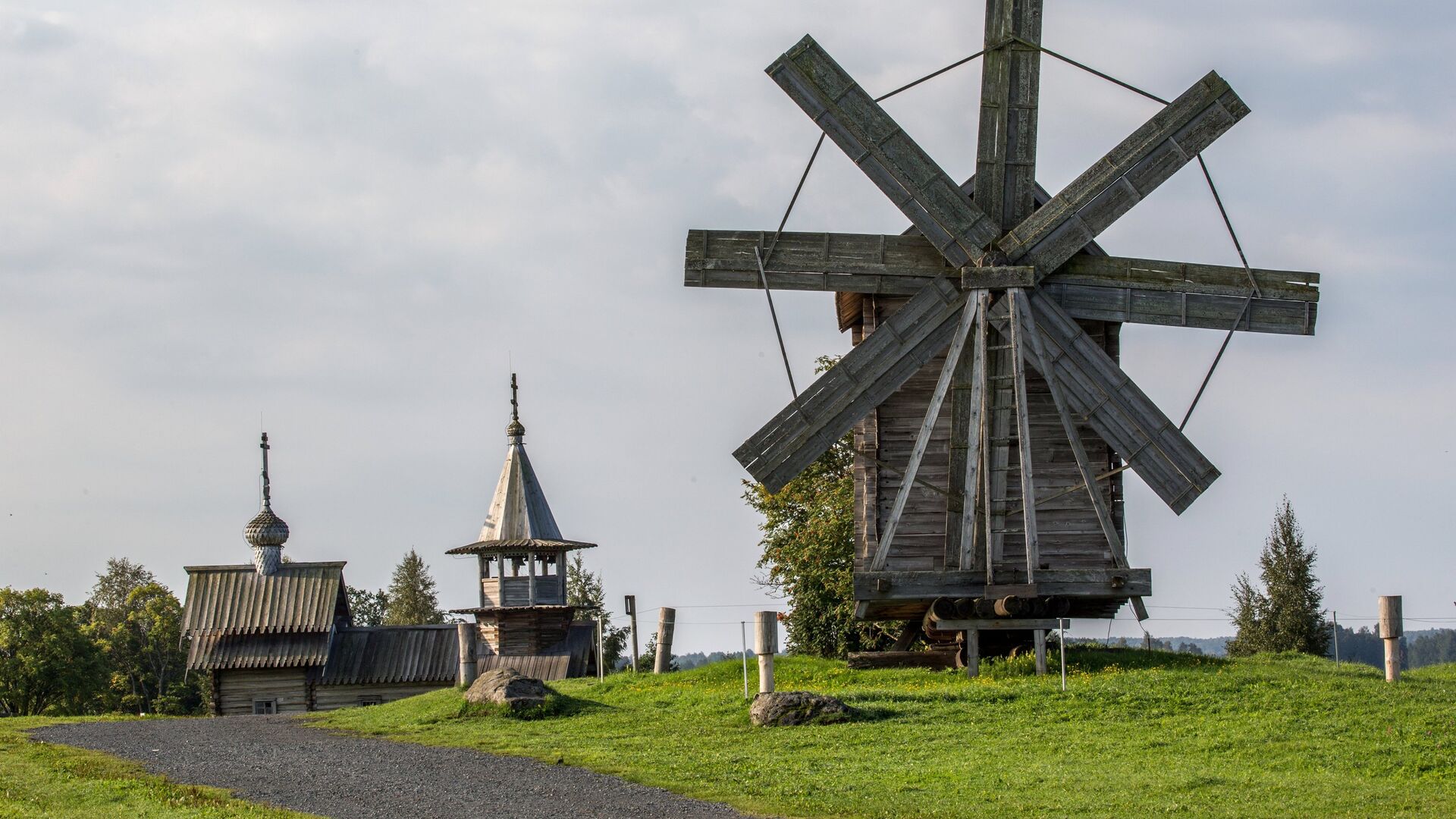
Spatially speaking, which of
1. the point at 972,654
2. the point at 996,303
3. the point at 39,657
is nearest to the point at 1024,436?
the point at 996,303

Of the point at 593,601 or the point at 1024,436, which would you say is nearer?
the point at 1024,436

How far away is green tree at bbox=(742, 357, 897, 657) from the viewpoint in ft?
116

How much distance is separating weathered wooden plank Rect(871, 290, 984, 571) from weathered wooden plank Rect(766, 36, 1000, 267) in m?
0.83

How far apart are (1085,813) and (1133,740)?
4.00m

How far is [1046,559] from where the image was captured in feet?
78.3

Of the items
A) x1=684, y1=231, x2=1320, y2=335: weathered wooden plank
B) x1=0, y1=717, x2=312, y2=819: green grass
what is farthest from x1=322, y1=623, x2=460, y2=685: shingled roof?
x1=0, y1=717, x2=312, y2=819: green grass

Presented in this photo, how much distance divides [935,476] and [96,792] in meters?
13.1

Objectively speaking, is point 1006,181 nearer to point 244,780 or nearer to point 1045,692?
point 1045,692

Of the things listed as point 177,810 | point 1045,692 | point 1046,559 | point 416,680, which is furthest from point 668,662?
point 416,680

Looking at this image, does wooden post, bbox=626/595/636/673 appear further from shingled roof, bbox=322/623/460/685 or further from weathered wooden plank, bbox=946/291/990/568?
shingled roof, bbox=322/623/460/685

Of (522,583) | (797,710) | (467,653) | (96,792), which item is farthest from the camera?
(522,583)

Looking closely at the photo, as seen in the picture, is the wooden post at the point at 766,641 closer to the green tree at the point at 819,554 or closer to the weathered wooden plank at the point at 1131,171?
the weathered wooden plank at the point at 1131,171

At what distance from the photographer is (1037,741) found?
17172mm

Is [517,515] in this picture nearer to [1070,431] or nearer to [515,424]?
[515,424]
